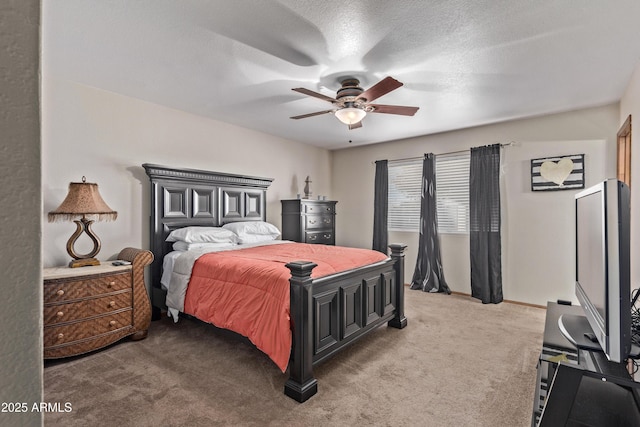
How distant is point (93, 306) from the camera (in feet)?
8.68

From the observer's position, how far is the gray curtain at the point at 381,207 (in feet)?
17.8

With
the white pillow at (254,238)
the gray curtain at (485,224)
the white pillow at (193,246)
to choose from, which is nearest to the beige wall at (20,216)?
the white pillow at (193,246)

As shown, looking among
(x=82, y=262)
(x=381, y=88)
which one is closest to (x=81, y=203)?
(x=82, y=262)

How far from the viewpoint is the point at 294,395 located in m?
2.04

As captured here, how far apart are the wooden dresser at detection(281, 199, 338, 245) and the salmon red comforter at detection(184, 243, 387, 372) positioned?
165cm

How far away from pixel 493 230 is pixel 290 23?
3695 millimetres

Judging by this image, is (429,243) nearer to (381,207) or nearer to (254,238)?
(381,207)

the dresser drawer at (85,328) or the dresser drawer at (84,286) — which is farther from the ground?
the dresser drawer at (84,286)

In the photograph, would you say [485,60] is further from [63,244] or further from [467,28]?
[63,244]

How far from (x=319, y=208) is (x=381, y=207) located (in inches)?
43.6

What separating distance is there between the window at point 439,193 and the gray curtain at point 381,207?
10cm

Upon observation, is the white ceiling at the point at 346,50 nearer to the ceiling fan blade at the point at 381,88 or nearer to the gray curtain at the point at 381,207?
the ceiling fan blade at the point at 381,88

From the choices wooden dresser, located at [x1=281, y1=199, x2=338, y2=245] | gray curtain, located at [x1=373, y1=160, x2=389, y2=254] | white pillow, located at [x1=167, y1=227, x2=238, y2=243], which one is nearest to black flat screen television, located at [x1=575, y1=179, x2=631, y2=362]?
white pillow, located at [x1=167, y1=227, x2=238, y2=243]

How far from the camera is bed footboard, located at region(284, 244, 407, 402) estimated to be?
2.09m
